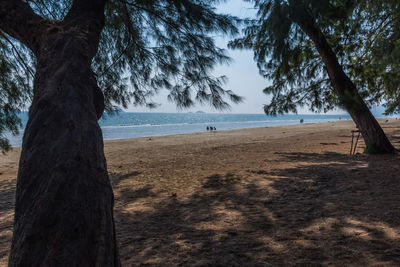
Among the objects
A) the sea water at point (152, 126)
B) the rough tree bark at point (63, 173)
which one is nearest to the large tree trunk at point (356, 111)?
the sea water at point (152, 126)

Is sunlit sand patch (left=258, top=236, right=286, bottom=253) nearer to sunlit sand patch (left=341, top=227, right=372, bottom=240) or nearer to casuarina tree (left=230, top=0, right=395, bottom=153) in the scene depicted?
sunlit sand patch (left=341, top=227, right=372, bottom=240)

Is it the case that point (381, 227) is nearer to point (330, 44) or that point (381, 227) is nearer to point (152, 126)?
point (330, 44)

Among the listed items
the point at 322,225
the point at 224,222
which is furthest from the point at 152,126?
the point at 322,225

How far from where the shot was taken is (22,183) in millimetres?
1319

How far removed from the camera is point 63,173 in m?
1.29

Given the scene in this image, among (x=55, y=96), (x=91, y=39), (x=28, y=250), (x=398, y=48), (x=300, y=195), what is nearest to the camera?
(x=28, y=250)

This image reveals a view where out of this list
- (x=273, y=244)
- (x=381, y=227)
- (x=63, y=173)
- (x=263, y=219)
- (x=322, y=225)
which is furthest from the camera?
(x=263, y=219)

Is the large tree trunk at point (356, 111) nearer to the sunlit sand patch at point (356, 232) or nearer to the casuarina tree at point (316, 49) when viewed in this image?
the casuarina tree at point (316, 49)

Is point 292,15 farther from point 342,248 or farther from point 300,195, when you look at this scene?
point 342,248

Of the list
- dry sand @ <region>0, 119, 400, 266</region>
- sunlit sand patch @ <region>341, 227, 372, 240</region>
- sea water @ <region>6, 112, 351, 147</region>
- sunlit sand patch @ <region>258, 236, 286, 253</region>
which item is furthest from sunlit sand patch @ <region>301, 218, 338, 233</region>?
sea water @ <region>6, 112, 351, 147</region>

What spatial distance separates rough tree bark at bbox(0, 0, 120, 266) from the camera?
1120 millimetres

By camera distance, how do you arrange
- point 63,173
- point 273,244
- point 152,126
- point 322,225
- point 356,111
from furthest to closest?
point 152,126 → point 356,111 → point 322,225 → point 273,244 → point 63,173

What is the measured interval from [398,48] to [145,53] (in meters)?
4.25

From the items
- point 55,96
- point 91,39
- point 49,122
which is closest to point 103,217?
point 49,122
